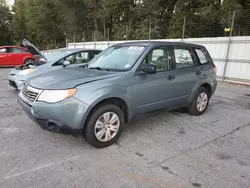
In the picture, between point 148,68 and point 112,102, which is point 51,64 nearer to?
point 112,102

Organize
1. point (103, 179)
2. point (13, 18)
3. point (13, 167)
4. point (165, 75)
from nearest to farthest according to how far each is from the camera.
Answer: point (103, 179) < point (13, 167) < point (165, 75) < point (13, 18)

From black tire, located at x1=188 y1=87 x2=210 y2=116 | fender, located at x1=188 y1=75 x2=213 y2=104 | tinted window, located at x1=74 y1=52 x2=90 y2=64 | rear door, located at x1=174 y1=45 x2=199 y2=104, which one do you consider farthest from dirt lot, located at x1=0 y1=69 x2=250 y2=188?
tinted window, located at x1=74 y1=52 x2=90 y2=64

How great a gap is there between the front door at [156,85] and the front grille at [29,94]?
1468mm

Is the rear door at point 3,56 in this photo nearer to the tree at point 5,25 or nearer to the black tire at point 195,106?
the black tire at point 195,106

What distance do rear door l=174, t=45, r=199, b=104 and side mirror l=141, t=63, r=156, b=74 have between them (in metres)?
0.84

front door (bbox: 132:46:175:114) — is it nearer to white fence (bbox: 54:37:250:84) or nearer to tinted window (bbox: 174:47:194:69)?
tinted window (bbox: 174:47:194:69)

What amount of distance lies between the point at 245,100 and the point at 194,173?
4609mm

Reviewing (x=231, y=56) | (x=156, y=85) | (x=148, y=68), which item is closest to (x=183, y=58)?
(x=156, y=85)

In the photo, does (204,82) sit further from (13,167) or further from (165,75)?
(13,167)

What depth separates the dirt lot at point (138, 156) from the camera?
93.6 inches

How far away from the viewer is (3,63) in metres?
12.9

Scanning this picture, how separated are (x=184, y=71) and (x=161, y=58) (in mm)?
606

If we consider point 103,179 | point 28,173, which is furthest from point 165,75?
point 28,173

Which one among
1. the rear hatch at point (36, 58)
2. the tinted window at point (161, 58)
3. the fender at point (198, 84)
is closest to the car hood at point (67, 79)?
the tinted window at point (161, 58)
